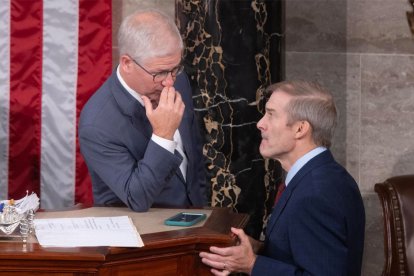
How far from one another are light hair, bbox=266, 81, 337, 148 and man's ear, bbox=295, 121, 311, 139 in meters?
0.01

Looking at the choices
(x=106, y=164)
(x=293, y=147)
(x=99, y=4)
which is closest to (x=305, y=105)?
(x=293, y=147)

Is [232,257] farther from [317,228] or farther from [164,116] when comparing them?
[164,116]

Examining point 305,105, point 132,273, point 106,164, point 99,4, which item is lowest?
point 132,273

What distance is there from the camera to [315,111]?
136 inches

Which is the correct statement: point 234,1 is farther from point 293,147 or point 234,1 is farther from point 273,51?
point 293,147

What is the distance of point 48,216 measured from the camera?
3.48 m

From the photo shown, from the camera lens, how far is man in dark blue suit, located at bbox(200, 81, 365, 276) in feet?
10.5

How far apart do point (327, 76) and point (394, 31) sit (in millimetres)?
486

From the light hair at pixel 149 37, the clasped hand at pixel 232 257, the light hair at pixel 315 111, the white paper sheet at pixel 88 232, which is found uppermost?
the light hair at pixel 149 37

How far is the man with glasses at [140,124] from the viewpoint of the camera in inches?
142

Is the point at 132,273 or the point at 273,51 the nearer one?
the point at 132,273

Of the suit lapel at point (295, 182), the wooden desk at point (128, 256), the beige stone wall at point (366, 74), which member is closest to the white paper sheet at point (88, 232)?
the wooden desk at point (128, 256)

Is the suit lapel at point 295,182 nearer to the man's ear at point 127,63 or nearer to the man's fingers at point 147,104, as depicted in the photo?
the man's fingers at point 147,104

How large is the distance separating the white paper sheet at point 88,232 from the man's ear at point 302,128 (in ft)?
2.27
